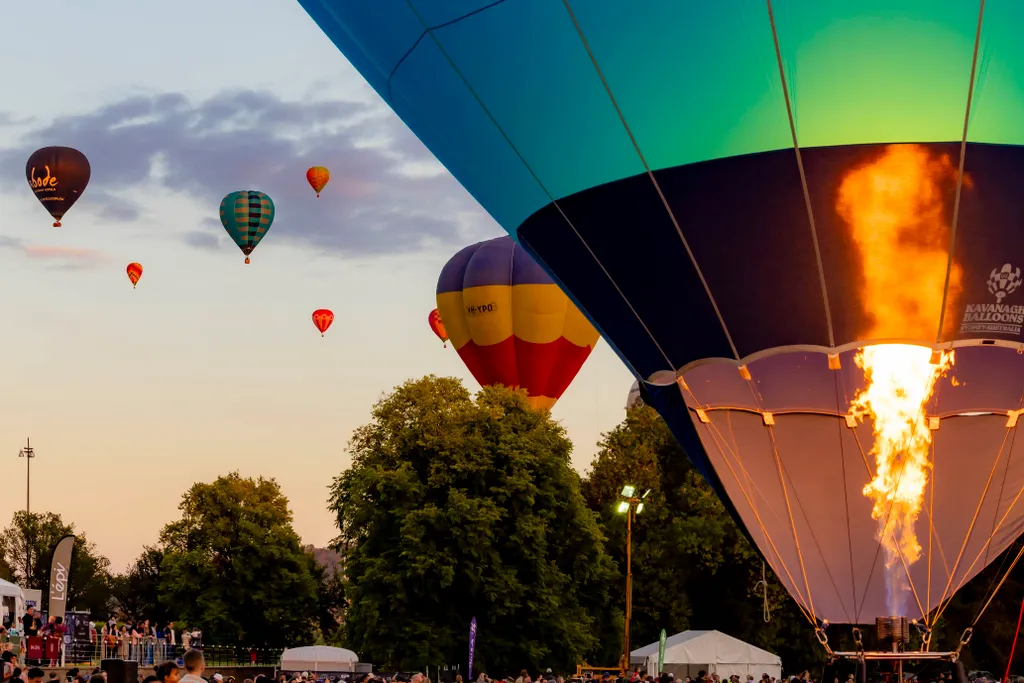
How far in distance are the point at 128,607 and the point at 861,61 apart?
227 ft

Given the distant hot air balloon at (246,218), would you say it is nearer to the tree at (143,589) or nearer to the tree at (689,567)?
the tree at (689,567)

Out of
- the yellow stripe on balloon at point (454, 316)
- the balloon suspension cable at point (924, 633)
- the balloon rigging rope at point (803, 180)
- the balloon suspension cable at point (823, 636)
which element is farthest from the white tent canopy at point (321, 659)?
the balloon rigging rope at point (803, 180)

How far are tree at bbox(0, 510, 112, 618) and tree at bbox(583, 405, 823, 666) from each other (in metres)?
43.0

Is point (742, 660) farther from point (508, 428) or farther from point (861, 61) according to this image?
point (861, 61)

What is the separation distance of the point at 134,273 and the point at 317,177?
22.9ft

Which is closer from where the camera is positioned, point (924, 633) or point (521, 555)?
point (924, 633)

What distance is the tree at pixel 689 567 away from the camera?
3847 cm

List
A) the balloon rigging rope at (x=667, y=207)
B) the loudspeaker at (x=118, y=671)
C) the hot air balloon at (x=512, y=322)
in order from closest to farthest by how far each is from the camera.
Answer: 1. the loudspeaker at (x=118, y=671)
2. the balloon rigging rope at (x=667, y=207)
3. the hot air balloon at (x=512, y=322)

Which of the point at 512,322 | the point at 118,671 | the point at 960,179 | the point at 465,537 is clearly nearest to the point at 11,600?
the point at 465,537

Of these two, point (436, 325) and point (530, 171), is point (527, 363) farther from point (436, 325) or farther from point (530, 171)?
point (530, 171)

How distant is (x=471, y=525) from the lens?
110 feet

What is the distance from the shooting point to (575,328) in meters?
39.8

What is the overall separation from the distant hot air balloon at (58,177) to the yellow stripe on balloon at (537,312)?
490 inches

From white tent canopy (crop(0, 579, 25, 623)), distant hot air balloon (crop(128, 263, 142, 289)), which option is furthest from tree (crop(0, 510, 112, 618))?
white tent canopy (crop(0, 579, 25, 623))
